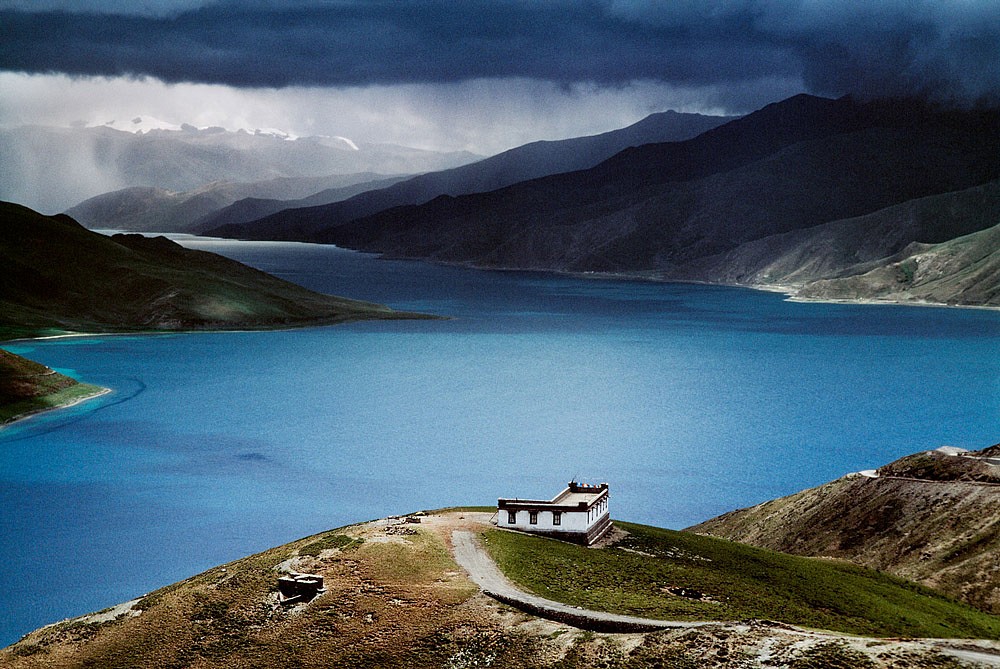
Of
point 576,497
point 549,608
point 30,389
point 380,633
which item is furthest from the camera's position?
point 30,389

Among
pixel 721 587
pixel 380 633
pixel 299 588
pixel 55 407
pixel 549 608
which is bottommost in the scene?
pixel 55 407

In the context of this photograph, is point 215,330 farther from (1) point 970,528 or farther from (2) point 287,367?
(1) point 970,528

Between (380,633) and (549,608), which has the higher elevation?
(549,608)

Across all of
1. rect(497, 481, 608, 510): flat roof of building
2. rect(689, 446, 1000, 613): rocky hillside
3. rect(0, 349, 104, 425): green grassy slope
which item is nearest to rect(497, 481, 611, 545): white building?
rect(497, 481, 608, 510): flat roof of building

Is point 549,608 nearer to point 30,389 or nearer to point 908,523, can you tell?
point 908,523

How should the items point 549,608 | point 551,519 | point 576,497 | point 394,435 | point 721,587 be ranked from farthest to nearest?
point 394,435 → point 576,497 → point 551,519 → point 721,587 → point 549,608

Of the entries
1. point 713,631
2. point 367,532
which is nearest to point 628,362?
point 367,532

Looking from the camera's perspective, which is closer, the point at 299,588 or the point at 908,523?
the point at 299,588

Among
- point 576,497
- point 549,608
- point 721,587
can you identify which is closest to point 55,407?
point 576,497
